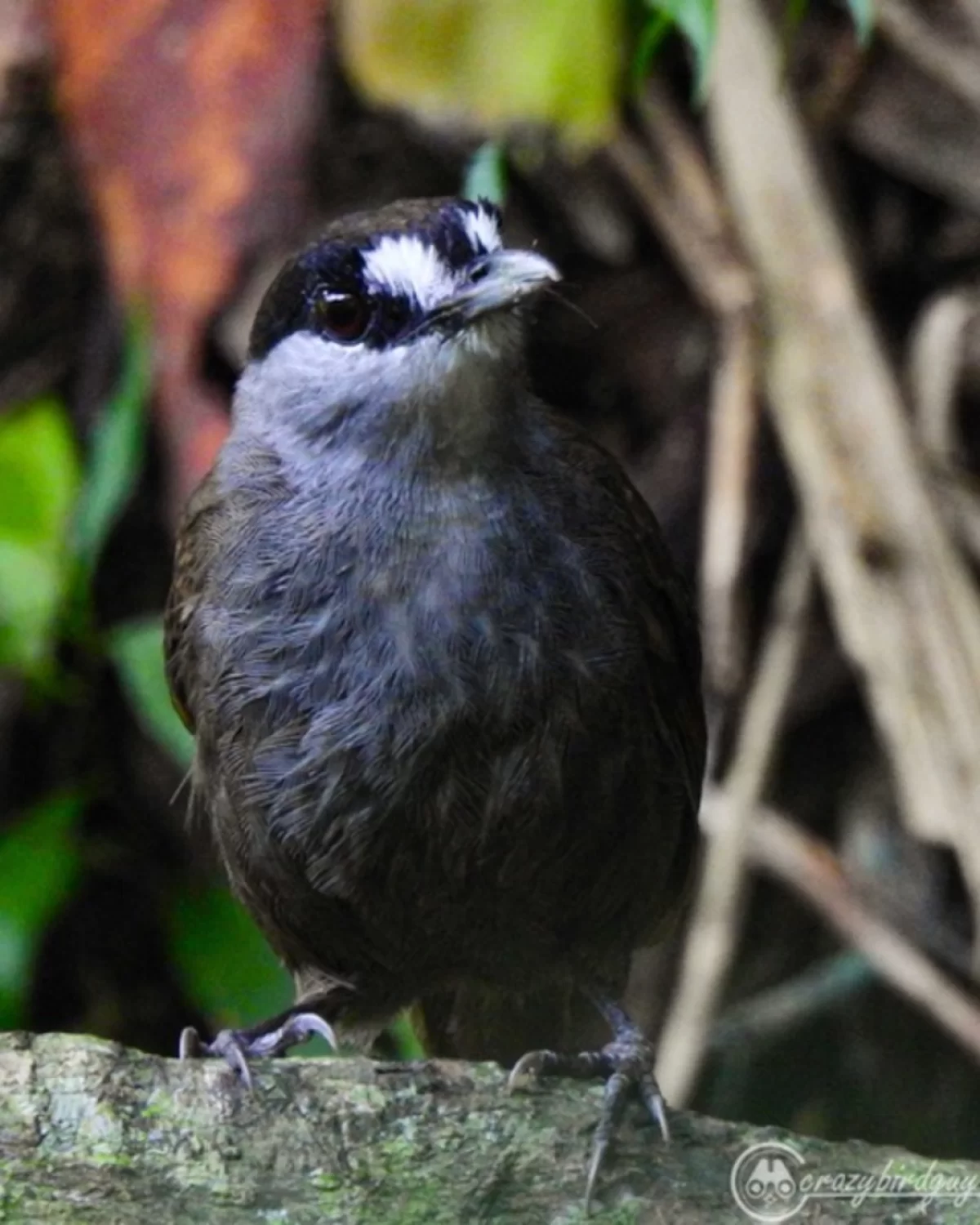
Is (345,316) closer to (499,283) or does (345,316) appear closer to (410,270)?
(410,270)

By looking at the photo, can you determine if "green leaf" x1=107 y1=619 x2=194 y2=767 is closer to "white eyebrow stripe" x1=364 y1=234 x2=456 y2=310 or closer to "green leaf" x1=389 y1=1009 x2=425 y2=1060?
"green leaf" x1=389 y1=1009 x2=425 y2=1060

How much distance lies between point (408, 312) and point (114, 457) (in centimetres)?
146

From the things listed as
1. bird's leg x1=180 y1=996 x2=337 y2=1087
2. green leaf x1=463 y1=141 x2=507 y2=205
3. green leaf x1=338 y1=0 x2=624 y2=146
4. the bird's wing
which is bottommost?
bird's leg x1=180 y1=996 x2=337 y2=1087

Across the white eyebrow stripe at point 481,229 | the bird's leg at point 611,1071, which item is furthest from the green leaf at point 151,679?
the white eyebrow stripe at point 481,229

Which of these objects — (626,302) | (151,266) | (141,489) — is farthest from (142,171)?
(626,302)

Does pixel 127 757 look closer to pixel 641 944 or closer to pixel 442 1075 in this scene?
pixel 641 944

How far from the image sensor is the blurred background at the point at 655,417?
15.1ft

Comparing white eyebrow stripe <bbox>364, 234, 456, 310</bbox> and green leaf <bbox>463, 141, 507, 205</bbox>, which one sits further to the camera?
green leaf <bbox>463, 141, 507, 205</bbox>

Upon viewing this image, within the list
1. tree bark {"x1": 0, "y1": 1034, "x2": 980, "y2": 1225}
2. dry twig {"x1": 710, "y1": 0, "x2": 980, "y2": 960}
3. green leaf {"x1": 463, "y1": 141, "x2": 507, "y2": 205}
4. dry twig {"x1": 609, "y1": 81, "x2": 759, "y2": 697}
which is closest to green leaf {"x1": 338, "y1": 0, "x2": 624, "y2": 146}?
dry twig {"x1": 609, "y1": 81, "x2": 759, "y2": 697}

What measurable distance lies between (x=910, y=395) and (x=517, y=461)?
5.11 feet

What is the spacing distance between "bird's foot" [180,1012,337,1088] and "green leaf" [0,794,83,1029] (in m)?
0.86

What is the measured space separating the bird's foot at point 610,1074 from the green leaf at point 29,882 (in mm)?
1478

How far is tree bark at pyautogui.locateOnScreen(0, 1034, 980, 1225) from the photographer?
9.14 ft

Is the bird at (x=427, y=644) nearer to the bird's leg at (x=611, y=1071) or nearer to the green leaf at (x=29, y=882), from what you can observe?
the bird's leg at (x=611, y=1071)
